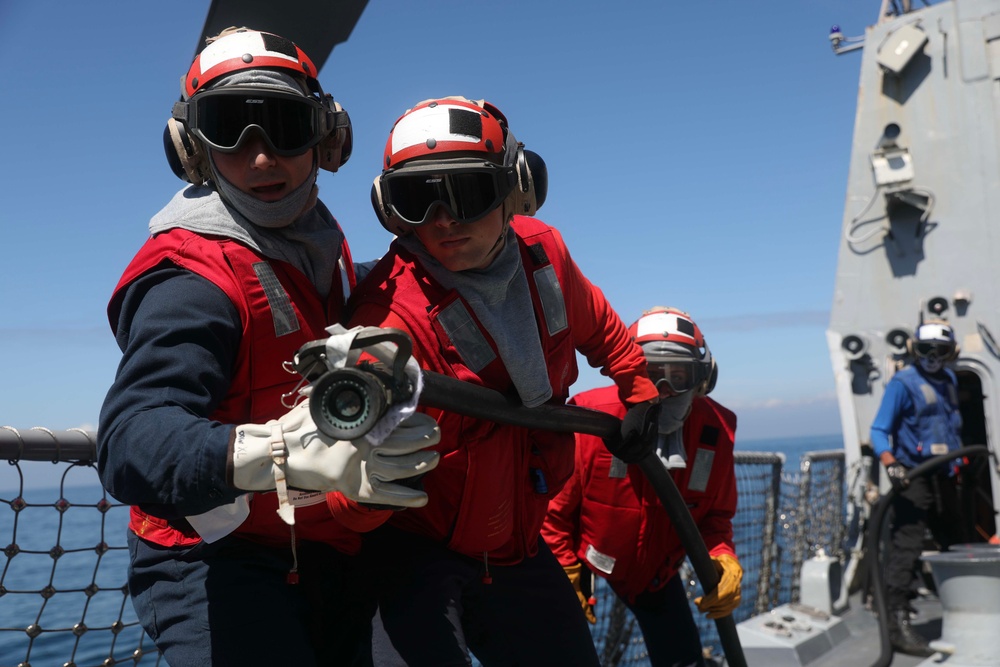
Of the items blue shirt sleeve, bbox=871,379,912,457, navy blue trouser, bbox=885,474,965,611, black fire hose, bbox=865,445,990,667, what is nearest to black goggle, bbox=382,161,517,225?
black fire hose, bbox=865,445,990,667

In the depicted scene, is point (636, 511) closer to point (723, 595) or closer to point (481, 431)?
point (723, 595)

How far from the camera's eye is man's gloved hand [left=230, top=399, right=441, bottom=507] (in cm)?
151

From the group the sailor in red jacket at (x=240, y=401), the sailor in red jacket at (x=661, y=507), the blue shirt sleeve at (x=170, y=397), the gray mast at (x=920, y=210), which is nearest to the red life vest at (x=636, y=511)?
the sailor in red jacket at (x=661, y=507)

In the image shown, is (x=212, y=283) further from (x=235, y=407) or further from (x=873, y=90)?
(x=873, y=90)

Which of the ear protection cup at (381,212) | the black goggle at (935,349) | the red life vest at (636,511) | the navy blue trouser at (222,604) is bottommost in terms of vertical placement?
the red life vest at (636,511)

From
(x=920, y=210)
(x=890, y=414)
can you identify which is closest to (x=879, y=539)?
(x=890, y=414)

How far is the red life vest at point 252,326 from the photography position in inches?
74.2

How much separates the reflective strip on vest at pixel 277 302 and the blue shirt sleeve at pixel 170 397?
82mm

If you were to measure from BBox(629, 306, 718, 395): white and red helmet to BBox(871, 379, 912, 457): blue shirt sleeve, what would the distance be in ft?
11.7

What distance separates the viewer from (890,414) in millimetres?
6906

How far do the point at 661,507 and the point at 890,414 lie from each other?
373cm

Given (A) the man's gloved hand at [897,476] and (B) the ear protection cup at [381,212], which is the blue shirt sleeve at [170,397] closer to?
(B) the ear protection cup at [381,212]

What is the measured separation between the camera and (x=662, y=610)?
403cm

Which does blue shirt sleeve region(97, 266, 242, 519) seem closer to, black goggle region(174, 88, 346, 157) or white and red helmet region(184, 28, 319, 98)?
black goggle region(174, 88, 346, 157)
